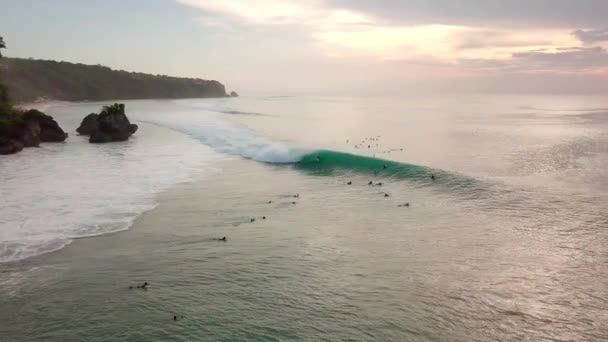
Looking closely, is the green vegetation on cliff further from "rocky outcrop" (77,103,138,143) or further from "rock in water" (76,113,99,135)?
"rocky outcrop" (77,103,138,143)

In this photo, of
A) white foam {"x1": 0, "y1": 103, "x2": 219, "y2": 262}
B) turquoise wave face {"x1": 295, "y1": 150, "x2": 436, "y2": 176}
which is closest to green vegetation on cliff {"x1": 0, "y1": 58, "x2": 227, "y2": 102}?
white foam {"x1": 0, "y1": 103, "x2": 219, "y2": 262}

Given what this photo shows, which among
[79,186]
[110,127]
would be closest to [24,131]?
[110,127]

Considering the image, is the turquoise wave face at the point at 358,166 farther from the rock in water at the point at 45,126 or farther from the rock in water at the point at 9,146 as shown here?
the rock in water at the point at 45,126

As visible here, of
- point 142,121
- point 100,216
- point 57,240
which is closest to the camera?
point 57,240

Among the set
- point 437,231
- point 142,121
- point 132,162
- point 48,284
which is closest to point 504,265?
point 437,231

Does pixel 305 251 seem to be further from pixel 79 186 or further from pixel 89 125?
pixel 89 125

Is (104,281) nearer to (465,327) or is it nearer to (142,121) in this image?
(465,327)

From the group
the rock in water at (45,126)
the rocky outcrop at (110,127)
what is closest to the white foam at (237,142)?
the rocky outcrop at (110,127)
